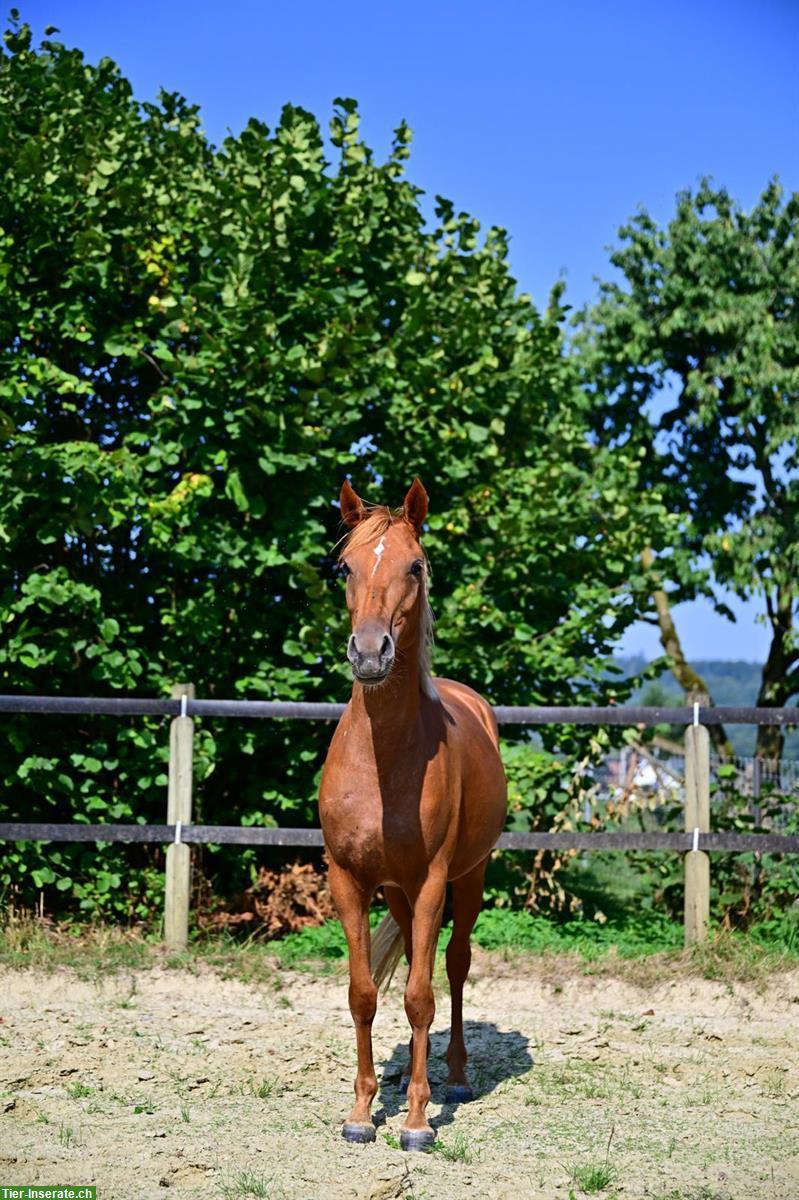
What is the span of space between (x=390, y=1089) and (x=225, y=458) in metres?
4.21

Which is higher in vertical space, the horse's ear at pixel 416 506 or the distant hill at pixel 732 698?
the horse's ear at pixel 416 506

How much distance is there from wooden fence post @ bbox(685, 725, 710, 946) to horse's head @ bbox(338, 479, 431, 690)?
3.93 metres

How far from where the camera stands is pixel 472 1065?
5.49 meters

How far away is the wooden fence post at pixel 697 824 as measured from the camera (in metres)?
7.82

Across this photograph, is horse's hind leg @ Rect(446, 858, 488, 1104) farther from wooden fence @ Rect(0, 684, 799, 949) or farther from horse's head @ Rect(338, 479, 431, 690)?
wooden fence @ Rect(0, 684, 799, 949)

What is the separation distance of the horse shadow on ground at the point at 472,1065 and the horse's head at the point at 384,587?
5.85 feet

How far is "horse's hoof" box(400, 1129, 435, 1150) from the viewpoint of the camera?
4199mm

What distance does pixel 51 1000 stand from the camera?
6441 millimetres

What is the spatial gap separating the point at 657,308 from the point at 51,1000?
16840 mm

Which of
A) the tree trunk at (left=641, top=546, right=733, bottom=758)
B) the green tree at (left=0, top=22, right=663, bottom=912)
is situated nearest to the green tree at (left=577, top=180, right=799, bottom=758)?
the tree trunk at (left=641, top=546, right=733, bottom=758)

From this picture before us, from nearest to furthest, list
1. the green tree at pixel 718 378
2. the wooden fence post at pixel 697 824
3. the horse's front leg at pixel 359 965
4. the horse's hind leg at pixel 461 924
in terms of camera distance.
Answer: the horse's front leg at pixel 359 965, the horse's hind leg at pixel 461 924, the wooden fence post at pixel 697 824, the green tree at pixel 718 378

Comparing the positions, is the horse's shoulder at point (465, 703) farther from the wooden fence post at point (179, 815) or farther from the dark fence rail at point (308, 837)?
the wooden fence post at point (179, 815)

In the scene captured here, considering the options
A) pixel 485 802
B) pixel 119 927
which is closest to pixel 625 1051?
pixel 485 802

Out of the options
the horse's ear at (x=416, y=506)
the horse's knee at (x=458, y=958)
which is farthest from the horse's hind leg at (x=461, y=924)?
the horse's ear at (x=416, y=506)
